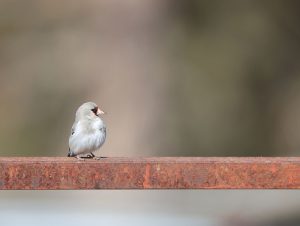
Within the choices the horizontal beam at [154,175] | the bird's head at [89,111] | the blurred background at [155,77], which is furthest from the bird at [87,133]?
the blurred background at [155,77]

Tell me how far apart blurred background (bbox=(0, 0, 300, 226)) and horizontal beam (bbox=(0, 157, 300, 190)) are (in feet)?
16.8

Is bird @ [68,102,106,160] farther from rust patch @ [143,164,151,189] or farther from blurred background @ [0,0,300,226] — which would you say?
blurred background @ [0,0,300,226]

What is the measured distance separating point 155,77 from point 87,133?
16.3 ft

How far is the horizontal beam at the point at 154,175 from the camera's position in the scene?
3293 mm

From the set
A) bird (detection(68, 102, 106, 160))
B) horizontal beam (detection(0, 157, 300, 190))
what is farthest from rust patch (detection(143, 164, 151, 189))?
bird (detection(68, 102, 106, 160))

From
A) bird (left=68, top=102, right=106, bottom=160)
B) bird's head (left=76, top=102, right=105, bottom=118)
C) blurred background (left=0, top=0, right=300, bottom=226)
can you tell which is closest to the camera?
bird (left=68, top=102, right=106, bottom=160)

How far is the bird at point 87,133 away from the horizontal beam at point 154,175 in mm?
1047

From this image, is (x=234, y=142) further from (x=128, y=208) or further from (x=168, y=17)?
(x=128, y=208)

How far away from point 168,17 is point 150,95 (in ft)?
3.97

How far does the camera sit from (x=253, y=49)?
12.3 m

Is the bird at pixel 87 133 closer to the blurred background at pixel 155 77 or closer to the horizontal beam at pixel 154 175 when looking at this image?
the horizontal beam at pixel 154 175

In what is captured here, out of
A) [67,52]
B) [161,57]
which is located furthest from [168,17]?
[67,52]

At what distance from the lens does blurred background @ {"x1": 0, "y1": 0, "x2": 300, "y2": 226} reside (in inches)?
360

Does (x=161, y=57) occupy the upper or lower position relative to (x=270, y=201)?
upper
